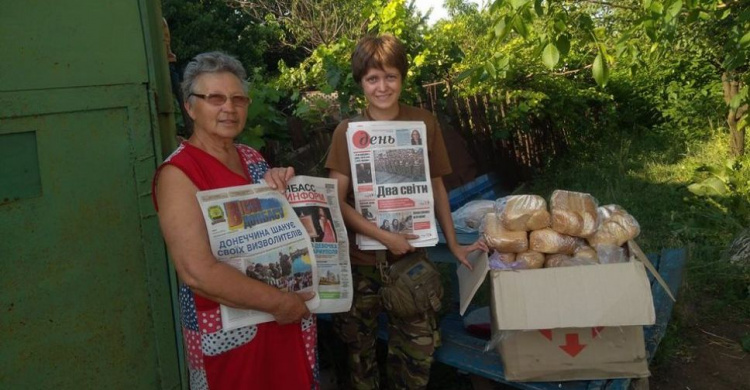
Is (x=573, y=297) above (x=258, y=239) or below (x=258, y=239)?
below

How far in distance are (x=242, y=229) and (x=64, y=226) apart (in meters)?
0.57

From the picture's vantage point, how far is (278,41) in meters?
15.7

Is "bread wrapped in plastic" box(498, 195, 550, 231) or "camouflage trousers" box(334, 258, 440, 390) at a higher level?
"bread wrapped in plastic" box(498, 195, 550, 231)

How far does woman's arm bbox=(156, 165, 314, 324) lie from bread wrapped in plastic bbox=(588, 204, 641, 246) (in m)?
1.41

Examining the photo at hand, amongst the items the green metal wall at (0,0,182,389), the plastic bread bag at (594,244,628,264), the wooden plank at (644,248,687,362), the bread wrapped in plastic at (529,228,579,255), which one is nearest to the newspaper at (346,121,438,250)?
the bread wrapped in plastic at (529,228,579,255)

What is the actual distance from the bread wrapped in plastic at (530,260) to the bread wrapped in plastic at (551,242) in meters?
0.03

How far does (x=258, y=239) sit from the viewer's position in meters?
1.80

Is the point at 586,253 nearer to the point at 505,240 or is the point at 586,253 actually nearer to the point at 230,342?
the point at 505,240

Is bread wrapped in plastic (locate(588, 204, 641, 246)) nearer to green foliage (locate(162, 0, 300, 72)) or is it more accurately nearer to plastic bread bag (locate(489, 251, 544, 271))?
plastic bread bag (locate(489, 251, 544, 271))

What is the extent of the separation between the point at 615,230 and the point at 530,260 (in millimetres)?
377

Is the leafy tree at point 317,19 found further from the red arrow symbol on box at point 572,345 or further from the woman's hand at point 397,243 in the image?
the red arrow symbol on box at point 572,345

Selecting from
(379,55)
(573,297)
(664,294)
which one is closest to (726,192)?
(664,294)

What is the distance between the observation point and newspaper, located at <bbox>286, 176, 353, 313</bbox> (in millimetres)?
2014

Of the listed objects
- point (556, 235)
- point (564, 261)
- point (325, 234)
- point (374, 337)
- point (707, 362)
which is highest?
point (325, 234)
